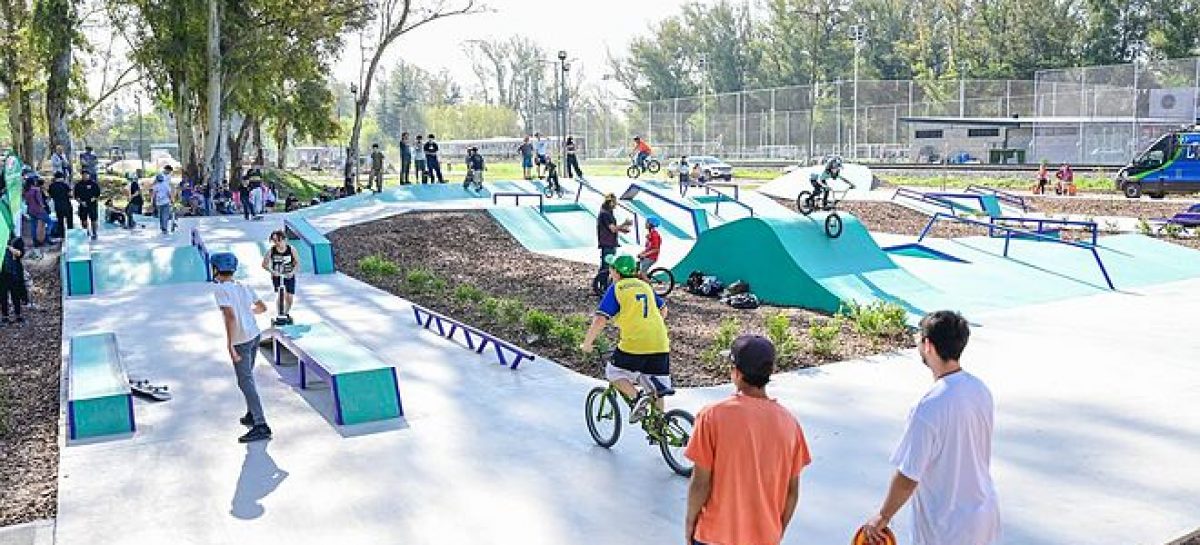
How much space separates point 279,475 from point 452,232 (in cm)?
1487

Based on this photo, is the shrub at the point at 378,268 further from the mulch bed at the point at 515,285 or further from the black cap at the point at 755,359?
the black cap at the point at 755,359

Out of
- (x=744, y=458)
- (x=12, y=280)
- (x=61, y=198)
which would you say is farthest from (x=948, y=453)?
(x=61, y=198)

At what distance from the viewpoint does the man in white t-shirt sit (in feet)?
12.1

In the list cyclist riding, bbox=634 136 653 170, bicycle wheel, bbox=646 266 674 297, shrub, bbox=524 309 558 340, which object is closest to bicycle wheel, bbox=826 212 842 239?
bicycle wheel, bbox=646 266 674 297

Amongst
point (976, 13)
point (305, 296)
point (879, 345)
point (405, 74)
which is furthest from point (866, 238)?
point (405, 74)

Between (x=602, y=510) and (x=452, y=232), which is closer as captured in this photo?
(x=602, y=510)

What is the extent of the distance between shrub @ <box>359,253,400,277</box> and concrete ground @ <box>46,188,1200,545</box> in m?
5.78

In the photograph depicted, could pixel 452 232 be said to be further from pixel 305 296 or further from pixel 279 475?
pixel 279 475

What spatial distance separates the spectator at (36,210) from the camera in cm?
2066

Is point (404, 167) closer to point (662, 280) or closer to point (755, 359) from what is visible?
point (662, 280)

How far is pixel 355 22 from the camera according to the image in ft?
128

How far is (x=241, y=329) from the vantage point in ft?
26.2

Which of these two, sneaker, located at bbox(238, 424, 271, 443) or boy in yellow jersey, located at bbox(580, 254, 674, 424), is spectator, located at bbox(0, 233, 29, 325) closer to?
sneaker, located at bbox(238, 424, 271, 443)

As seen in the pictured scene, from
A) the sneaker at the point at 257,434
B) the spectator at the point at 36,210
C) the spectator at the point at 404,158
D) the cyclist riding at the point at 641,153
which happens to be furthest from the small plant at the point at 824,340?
the cyclist riding at the point at 641,153
